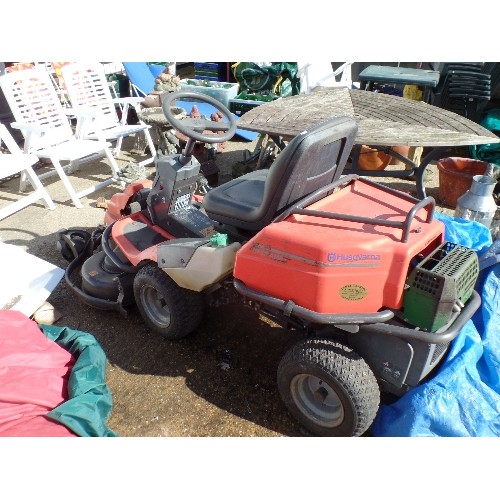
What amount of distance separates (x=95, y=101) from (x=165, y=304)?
3672mm

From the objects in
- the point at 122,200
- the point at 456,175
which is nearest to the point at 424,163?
the point at 456,175

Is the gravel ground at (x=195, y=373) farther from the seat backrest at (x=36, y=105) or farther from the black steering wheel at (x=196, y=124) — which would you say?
the seat backrest at (x=36, y=105)

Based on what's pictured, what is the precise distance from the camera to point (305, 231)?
5.91 ft

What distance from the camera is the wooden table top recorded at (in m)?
2.89

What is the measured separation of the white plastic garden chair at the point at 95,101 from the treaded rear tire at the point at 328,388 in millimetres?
3634

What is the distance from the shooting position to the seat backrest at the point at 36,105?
14.5 feet

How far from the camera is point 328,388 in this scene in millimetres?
1877

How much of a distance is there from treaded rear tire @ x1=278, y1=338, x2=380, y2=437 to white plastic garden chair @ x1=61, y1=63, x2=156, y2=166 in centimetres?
363

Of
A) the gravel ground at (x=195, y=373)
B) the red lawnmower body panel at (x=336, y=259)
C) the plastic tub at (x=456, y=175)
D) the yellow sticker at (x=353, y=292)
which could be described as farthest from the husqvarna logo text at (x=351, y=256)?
the plastic tub at (x=456, y=175)

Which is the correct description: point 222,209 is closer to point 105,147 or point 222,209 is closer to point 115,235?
point 115,235

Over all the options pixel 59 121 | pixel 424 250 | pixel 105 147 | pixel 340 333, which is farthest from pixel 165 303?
pixel 59 121

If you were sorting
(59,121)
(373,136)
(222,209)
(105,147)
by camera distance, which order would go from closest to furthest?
1. (222,209)
2. (373,136)
3. (105,147)
4. (59,121)

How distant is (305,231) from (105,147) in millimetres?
3408

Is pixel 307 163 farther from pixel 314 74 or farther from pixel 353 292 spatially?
pixel 314 74
